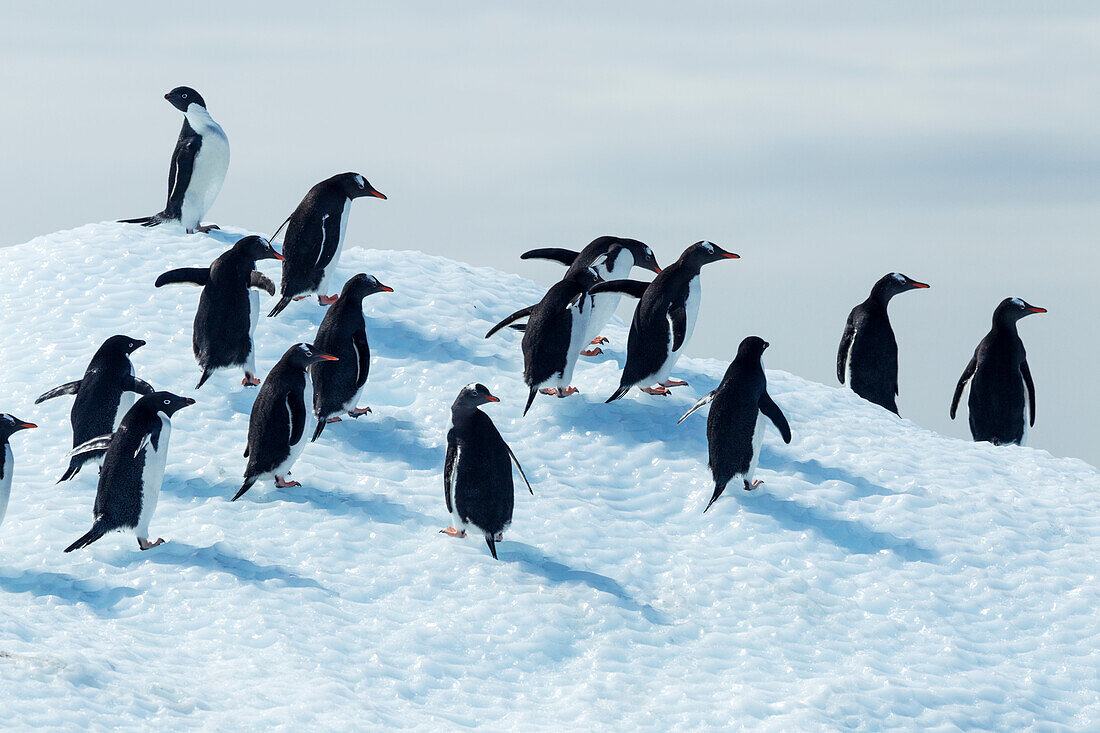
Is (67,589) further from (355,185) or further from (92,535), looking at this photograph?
(355,185)

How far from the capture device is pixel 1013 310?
1202 centimetres

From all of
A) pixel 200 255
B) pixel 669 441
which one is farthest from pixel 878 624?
pixel 200 255

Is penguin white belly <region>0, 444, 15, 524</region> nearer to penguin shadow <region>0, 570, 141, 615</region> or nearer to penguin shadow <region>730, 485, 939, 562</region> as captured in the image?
penguin shadow <region>0, 570, 141, 615</region>

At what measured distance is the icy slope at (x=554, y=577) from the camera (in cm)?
654

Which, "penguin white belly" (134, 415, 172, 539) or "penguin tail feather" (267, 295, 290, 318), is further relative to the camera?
"penguin tail feather" (267, 295, 290, 318)

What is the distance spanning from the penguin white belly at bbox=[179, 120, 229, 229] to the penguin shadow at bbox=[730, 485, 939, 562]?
722cm

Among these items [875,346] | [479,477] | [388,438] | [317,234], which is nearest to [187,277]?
[317,234]

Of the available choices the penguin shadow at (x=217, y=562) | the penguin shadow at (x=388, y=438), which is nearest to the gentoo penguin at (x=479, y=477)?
the penguin shadow at (x=217, y=562)

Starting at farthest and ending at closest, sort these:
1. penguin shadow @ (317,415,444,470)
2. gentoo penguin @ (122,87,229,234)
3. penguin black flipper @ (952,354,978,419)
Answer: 1. gentoo penguin @ (122,87,229,234)
2. penguin black flipper @ (952,354,978,419)
3. penguin shadow @ (317,415,444,470)

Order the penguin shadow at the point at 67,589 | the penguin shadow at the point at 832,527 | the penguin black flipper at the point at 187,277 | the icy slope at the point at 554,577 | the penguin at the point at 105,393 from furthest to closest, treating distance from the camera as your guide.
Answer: the penguin black flipper at the point at 187,277, the penguin at the point at 105,393, the penguin shadow at the point at 832,527, the penguin shadow at the point at 67,589, the icy slope at the point at 554,577

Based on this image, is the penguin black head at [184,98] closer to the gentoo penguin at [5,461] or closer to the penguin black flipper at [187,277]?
the penguin black flipper at [187,277]

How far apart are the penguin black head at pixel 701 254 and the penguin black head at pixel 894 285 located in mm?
2509

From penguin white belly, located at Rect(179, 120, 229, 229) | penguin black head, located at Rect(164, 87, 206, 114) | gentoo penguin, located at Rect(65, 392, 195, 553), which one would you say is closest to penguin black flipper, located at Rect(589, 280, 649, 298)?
gentoo penguin, located at Rect(65, 392, 195, 553)

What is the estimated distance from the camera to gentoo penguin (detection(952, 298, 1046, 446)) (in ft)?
39.9
